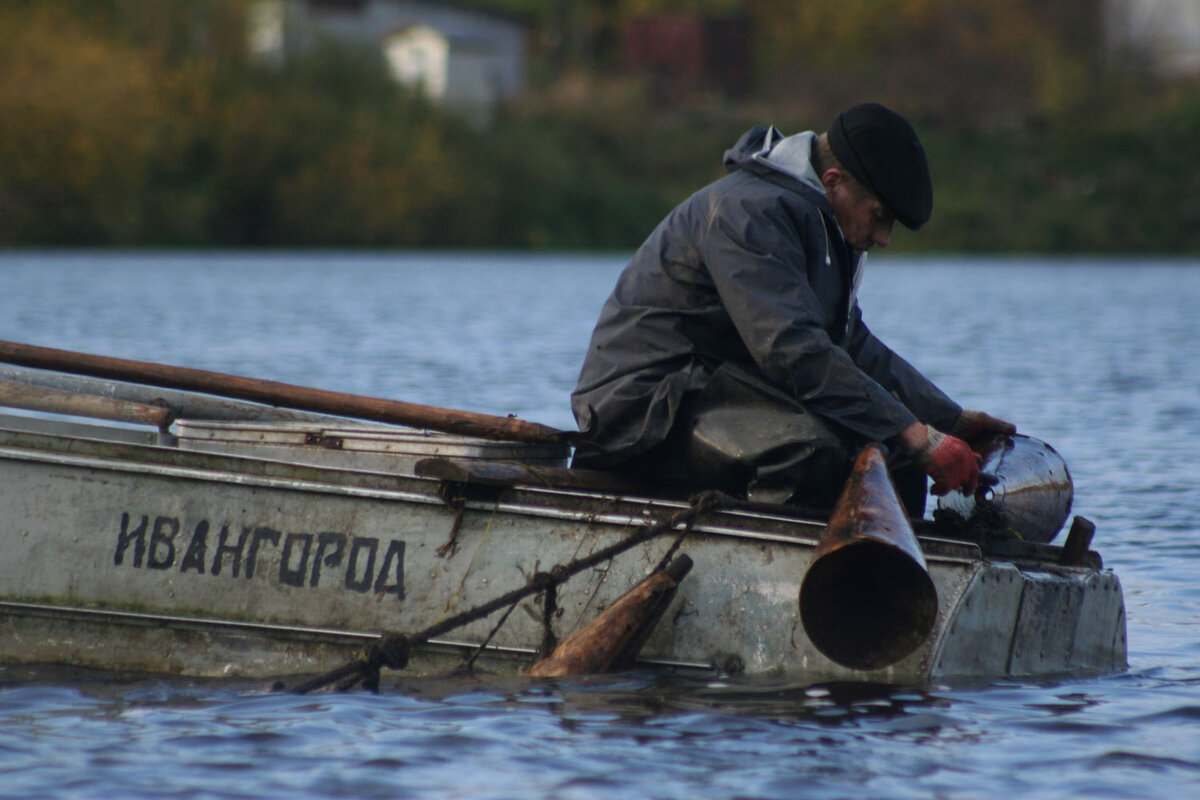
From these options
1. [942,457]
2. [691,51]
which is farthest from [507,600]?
[691,51]

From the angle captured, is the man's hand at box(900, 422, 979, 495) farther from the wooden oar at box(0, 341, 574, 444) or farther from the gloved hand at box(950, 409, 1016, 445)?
the wooden oar at box(0, 341, 574, 444)

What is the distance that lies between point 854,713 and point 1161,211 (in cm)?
5037

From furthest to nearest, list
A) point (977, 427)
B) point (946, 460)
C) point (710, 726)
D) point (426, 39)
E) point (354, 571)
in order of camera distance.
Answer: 1. point (426, 39)
2. point (977, 427)
3. point (354, 571)
4. point (946, 460)
5. point (710, 726)

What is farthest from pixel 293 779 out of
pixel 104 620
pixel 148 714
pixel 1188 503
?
pixel 1188 503

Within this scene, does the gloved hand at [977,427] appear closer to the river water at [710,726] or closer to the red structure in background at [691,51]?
the river water at [710,726]

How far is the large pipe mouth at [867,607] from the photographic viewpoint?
4.75 m

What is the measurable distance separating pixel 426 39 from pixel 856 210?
5851 centimetres

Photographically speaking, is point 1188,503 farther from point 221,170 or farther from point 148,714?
point 221,170

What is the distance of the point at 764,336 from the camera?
194 inches

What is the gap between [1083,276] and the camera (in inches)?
1555

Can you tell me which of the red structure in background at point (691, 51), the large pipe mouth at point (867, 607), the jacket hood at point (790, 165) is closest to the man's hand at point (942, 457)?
the large pipe mouth at point (867, 607)

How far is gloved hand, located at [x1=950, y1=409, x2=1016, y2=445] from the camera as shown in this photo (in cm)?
570

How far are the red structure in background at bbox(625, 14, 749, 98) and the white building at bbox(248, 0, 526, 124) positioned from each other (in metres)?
5.53

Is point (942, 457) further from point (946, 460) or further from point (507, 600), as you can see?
point (507, 600)
